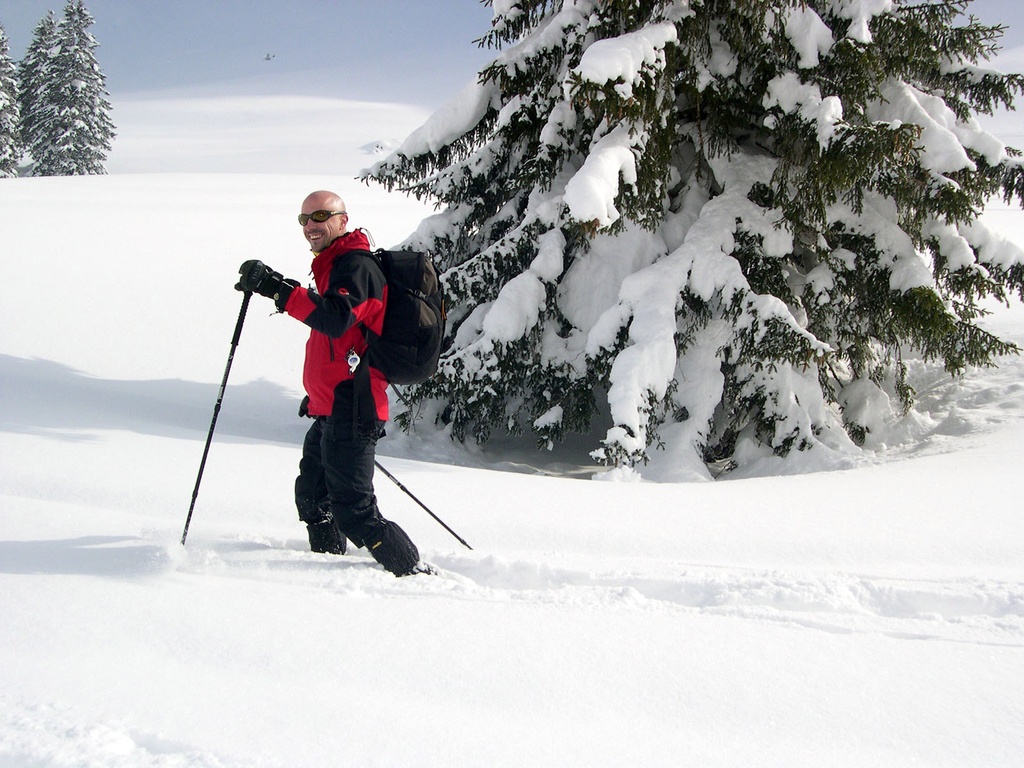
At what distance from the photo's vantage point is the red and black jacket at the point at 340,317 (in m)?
3.09

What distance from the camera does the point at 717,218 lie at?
21.5ft

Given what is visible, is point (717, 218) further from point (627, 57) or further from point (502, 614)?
point (502, 614)

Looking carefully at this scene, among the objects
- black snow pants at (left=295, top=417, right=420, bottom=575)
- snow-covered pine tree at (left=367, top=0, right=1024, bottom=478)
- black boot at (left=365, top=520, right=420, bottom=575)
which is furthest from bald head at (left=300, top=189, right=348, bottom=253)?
snow-covered pine tree at (left=367, top=0, right=1024, bottom=478)

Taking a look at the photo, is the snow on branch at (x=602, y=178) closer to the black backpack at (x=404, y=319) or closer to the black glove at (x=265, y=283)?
the black backpack at (x=404, y=319)

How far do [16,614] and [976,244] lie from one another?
758cm

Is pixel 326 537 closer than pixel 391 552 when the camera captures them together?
No

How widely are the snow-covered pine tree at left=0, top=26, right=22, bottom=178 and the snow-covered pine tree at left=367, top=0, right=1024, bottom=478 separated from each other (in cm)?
3640

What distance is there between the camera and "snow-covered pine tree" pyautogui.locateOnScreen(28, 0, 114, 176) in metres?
34.9

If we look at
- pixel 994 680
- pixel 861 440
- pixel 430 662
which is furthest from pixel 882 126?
pixel 430 662

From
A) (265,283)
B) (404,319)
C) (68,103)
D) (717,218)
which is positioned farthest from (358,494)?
(68,103)

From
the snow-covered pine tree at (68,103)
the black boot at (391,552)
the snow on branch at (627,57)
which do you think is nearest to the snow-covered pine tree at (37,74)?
the snow-covered pine tree at (68,103)

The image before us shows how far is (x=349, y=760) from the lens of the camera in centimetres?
203

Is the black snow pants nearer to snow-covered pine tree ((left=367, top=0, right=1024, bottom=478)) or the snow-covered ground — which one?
the snow-covered ground

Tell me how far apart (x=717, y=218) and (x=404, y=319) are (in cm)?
414
